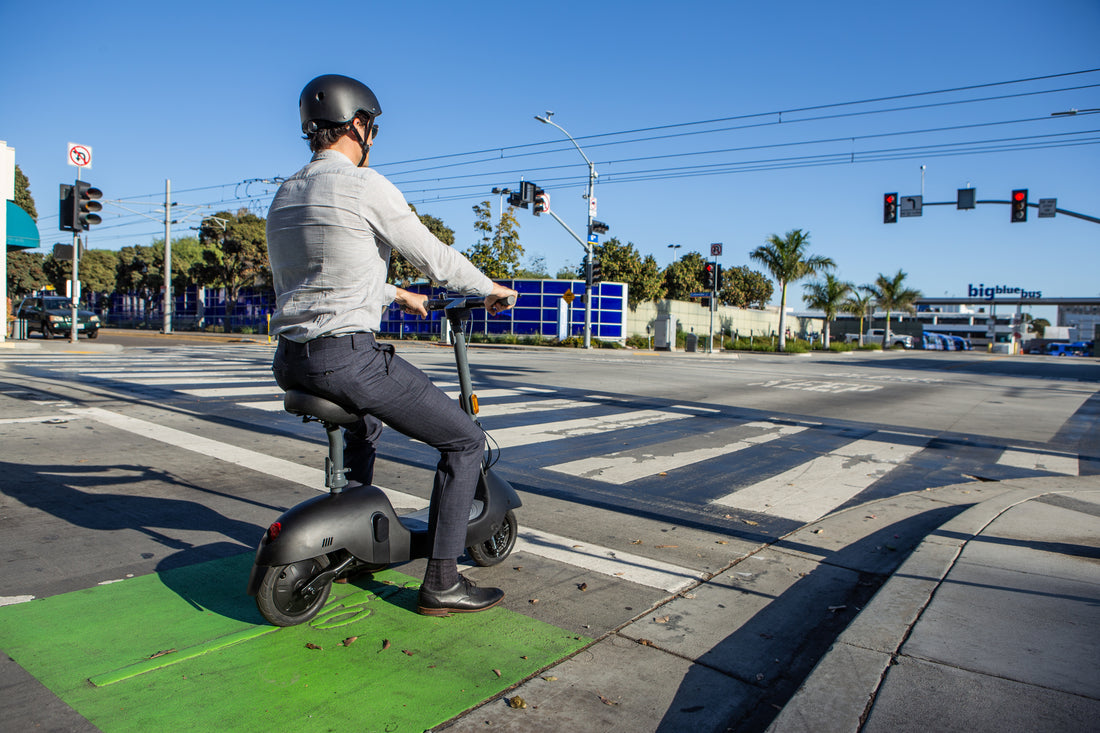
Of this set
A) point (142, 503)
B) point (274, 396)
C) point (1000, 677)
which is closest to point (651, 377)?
point (274, 396)

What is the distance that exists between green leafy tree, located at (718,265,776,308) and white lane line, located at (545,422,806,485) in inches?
2674

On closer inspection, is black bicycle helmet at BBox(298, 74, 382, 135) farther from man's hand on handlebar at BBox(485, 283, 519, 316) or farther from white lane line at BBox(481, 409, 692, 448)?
white lane line at BBox(481, 409, 692, 448)

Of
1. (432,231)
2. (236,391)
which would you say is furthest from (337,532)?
(432,231)

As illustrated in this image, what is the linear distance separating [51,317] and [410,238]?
95.9 feet

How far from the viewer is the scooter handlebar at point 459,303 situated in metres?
2.88

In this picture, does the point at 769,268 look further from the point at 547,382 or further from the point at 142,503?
the point at 142,503

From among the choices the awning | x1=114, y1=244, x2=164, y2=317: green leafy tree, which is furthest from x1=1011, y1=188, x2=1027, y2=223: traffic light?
x1=114, y1=244, x2=164, y2=317: green leafy tree

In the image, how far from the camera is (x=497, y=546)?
134 inches

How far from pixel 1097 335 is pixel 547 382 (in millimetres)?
82159

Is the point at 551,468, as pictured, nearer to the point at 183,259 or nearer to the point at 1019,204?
the point at 1019,204

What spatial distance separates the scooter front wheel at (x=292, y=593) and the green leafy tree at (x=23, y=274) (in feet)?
170

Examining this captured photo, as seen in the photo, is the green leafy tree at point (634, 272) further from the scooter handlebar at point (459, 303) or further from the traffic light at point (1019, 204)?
the scooter handlebar at point (459, 303)

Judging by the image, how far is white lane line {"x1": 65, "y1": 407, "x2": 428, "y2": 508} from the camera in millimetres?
4750

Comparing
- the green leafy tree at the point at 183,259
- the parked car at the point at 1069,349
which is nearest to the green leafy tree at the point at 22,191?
the green leafy tree at the point at 183,259
